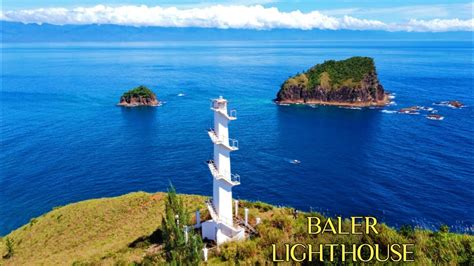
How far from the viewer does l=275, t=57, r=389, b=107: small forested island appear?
14250cm

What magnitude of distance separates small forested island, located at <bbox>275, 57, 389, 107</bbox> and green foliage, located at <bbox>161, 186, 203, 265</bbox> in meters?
117

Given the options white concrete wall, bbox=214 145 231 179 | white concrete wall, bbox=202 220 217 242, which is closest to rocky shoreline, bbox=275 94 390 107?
white concrete wall, bbox=202 220 217 242

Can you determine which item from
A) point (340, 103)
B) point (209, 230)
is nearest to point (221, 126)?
point (209, 230)

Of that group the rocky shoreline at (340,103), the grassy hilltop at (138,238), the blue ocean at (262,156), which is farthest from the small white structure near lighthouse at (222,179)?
the rocky shoreline at (340,103)

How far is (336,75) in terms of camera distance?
149125mm

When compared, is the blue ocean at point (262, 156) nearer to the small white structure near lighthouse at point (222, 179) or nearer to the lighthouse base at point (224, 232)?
the lighthouse base at point (224, 232)

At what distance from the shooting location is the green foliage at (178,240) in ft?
92.5

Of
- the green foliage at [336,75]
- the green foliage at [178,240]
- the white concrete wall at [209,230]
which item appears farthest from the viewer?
the green foliage at [336,75]

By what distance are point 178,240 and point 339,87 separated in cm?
12550

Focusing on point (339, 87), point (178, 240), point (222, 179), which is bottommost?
point (339, 87)

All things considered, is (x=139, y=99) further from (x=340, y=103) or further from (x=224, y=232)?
(x=224, y=232)

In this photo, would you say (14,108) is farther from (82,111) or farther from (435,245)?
(435,245)

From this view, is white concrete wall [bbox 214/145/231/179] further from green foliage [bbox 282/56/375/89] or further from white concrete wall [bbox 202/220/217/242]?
green foliage [bbox 282/56/375/89]

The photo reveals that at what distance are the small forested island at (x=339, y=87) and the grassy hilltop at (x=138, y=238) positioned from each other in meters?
105
